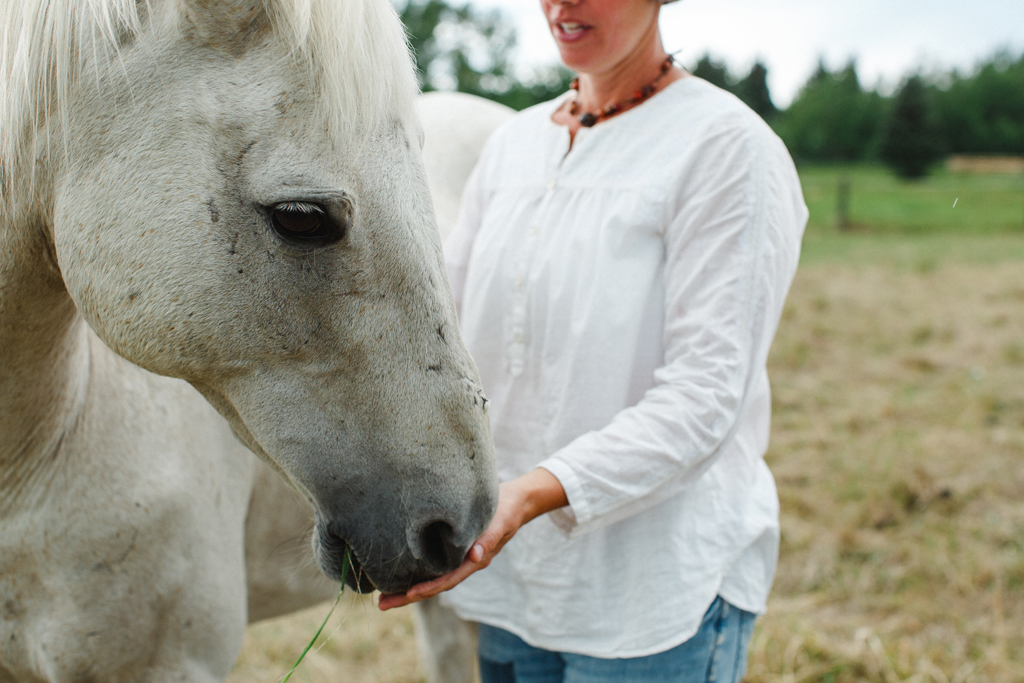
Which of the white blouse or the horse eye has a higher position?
the horse eye

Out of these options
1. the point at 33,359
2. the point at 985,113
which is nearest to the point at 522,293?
the point at 33,359

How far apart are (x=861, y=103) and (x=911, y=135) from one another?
455 cm

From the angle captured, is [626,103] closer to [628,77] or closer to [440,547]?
[628,77]

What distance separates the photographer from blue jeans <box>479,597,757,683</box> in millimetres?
1227

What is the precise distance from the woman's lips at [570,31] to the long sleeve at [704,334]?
0.92 ft

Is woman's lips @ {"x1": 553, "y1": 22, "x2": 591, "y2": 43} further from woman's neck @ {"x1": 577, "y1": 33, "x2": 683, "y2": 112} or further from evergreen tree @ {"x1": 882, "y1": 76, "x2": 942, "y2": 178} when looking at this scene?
evergreen tree @ {"x1": 882, "y1": 76, "x2": 942, "y2": 178}

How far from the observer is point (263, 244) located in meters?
0.85

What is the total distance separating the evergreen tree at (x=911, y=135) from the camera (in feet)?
72.0

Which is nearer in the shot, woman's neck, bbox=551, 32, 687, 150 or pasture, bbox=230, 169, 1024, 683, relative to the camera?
woman's neck, bbox=551, 32, 687, 150

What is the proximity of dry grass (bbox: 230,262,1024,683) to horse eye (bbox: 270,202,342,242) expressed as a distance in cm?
57

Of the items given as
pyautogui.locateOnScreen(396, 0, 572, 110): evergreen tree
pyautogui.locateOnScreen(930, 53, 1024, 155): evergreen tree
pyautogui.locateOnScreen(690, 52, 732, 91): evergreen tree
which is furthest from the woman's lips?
pyautogui.locateOnScreen(930, 53, 1024, 155): evergreen tree

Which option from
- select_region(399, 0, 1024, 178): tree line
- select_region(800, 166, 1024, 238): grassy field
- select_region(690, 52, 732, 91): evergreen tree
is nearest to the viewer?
select_region(690, 52, 732, 91): evergreen tree

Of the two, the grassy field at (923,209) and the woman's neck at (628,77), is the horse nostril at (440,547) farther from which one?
the grassy field at (923,209)

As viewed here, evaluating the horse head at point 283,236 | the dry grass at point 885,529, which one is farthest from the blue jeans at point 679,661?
the horse head at point 283,236
